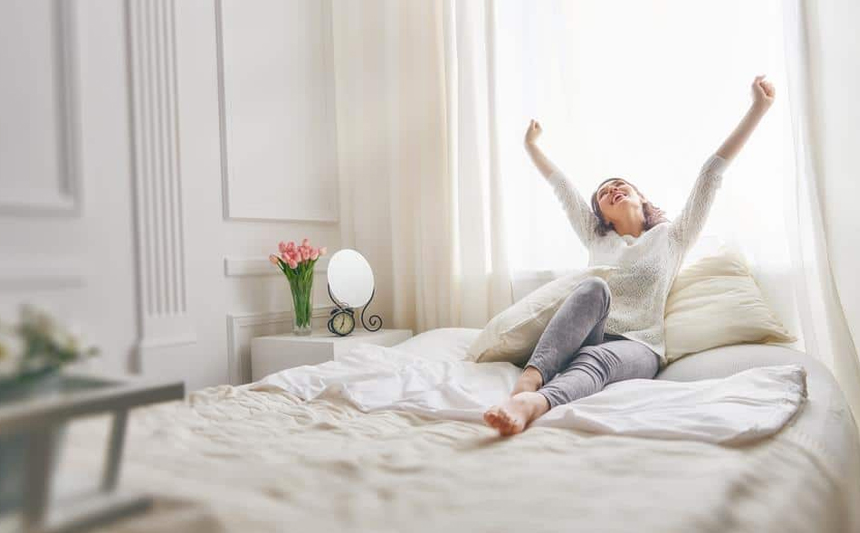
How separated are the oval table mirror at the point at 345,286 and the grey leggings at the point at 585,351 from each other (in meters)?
0.80

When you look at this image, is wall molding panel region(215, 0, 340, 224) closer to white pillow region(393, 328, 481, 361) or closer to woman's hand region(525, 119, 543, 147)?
white pillow region(393, 328, 481, 361)

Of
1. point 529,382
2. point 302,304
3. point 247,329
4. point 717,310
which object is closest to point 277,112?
point 247,329

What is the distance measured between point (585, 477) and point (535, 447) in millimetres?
150

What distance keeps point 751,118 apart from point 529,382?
3.29 feet

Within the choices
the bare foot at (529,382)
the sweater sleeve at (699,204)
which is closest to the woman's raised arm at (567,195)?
the sweater sleeve at (699,204)

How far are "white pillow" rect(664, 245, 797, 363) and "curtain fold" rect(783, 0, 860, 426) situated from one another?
107 millimetres

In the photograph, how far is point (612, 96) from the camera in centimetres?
199

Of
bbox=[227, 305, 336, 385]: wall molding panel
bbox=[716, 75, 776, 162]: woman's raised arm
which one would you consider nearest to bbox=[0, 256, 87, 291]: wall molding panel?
bbox=[227, 305, 336, 385]: wall molding panel

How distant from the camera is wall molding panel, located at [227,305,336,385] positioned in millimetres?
598

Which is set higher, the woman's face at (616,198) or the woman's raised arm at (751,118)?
the woman's raised arm at (751,118)

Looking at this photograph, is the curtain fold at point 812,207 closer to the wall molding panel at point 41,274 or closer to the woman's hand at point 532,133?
the woman's hand at point 532,133

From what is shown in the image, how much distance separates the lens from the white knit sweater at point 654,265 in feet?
5.26

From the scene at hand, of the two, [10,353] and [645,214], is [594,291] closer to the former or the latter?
[645,214]

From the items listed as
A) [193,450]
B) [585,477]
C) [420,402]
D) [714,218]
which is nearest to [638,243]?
[714,218]
